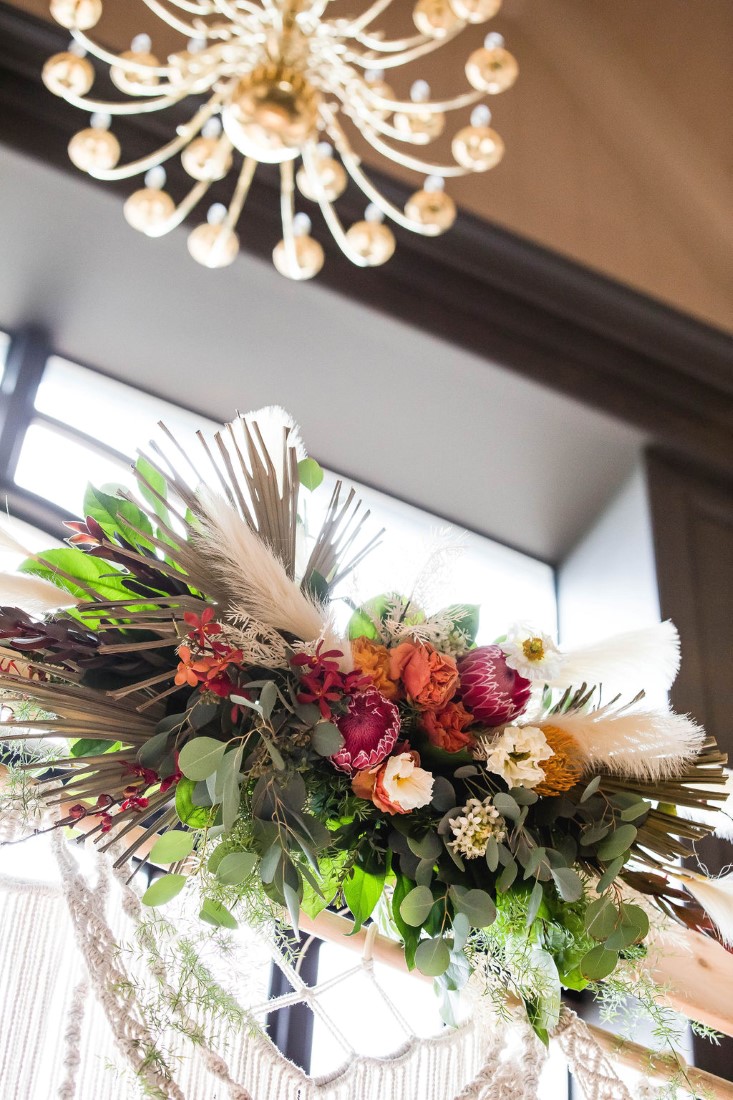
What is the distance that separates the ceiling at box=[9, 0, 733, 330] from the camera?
286 centimetres

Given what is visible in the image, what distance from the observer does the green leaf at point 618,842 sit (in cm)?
89

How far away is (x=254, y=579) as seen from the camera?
2.89 feet

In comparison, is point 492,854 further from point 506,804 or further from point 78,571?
point 78,571

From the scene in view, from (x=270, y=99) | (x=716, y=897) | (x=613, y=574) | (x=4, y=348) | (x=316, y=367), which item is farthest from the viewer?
Answer: (x=613, y=574)

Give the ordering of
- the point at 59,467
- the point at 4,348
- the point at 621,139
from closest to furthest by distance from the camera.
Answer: the point at 59,467
the point at 4,348
the point at 621,139

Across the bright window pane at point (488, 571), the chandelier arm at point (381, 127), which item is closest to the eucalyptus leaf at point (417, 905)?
the chandelier arm at point (381, 127)

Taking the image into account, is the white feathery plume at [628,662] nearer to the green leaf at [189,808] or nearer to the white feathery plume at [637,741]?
the white feathery plume at [637,741]

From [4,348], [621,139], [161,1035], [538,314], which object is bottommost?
[161,1035]

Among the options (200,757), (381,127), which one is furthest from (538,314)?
(200,757)

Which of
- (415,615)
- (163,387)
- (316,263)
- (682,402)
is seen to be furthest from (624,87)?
(415,615)

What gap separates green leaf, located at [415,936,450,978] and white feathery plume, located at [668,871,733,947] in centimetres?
26

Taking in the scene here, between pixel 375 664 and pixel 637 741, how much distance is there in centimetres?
25

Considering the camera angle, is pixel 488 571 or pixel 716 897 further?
pixel 488 571

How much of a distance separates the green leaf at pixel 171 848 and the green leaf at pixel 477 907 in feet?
0.76
